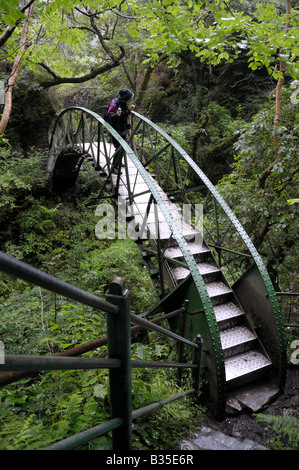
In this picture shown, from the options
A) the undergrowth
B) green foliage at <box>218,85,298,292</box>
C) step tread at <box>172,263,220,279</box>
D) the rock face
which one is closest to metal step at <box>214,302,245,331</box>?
step tread at <box>172,263,220,279</box>

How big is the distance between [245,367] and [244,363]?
0.25 ft

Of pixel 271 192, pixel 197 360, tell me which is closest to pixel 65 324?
pixel 197 360

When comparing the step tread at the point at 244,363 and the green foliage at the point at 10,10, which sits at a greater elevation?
the green foliage at the point at 10,10

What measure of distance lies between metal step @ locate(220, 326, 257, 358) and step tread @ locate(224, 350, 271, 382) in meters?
0.09

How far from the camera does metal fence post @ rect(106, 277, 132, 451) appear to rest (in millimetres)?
1396

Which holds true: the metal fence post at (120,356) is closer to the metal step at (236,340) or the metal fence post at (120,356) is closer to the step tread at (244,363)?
the step tread at (244,363)

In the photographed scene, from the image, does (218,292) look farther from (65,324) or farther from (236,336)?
(65,324)

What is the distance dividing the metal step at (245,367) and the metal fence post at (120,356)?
311 centimetres

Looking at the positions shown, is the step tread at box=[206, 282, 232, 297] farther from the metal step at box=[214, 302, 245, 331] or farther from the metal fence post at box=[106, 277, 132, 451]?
the metal fence post at box=[106, 277, 132, 451]

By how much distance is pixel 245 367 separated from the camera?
4.53 meters

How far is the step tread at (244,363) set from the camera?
442 centimetres

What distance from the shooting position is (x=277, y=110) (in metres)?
6.06

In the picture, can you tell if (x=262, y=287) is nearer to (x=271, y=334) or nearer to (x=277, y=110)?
(x=271, y=334)

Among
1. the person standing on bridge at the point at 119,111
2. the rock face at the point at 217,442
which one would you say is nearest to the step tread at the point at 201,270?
the rock face at the point at 217,442
